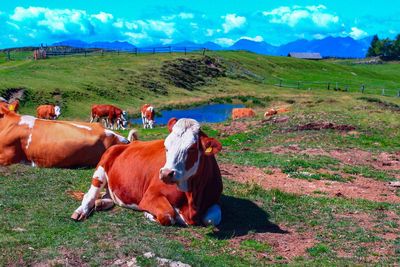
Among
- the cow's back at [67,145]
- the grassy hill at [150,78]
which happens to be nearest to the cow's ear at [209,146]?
the cow's back at [67,145]

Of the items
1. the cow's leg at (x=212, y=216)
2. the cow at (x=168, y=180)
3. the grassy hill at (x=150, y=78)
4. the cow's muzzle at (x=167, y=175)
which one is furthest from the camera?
the grassy hill at (x=150, y=78)

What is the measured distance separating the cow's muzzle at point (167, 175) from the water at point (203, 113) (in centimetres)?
3625

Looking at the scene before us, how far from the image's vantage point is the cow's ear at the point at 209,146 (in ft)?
27.8

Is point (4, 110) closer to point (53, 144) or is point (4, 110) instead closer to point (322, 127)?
point (53, 144)

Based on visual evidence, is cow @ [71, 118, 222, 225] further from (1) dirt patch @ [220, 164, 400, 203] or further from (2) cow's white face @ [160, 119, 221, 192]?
(1) dirt patch @ [220, 164, 400, 203]

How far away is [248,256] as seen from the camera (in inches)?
304

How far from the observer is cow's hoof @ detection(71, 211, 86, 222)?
8.88 meters

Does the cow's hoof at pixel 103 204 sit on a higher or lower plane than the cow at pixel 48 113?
higher

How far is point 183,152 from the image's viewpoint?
8.16 metres

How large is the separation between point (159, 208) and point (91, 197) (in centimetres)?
144

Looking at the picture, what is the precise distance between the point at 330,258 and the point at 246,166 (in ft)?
25.1

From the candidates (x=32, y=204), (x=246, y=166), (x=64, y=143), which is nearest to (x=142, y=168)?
(x=32, y=204)

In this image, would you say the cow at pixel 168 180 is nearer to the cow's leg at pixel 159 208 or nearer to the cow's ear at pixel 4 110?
the cow's leg at pixel 159 208

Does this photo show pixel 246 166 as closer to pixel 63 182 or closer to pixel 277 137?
pixel 63 182
